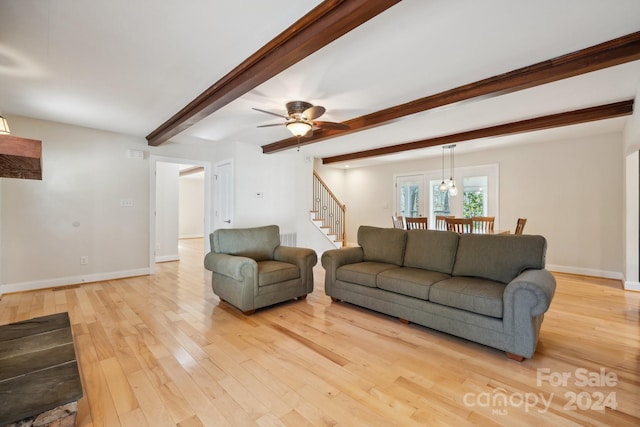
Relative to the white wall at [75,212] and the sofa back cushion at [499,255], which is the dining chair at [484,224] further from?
the white wall at [75,212]

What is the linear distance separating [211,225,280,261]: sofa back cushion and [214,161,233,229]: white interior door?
156 cm

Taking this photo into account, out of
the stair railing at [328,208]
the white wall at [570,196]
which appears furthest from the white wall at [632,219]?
the stair railing at [328,208]

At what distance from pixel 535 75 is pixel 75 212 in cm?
629

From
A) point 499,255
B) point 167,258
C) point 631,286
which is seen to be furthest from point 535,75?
point 167,258

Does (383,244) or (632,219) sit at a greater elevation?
(632,219)

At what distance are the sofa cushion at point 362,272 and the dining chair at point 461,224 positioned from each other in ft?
5.64

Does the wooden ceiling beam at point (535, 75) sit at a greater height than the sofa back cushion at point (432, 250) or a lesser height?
greater

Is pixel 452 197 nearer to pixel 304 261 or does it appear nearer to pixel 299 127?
pixel 304 261

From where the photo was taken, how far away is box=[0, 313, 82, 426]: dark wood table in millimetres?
1434

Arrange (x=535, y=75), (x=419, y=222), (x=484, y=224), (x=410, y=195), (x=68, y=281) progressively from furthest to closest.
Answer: (x=410, y=195), (x=419, y=222), (x=484, y=224), (x=68, y=281), (x=535, y=75)

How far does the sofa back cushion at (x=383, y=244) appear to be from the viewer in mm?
3643

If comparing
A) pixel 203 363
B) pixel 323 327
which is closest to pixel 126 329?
pixel 203 363

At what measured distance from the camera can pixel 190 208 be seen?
437 inches

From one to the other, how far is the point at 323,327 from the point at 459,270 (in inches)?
62.0
